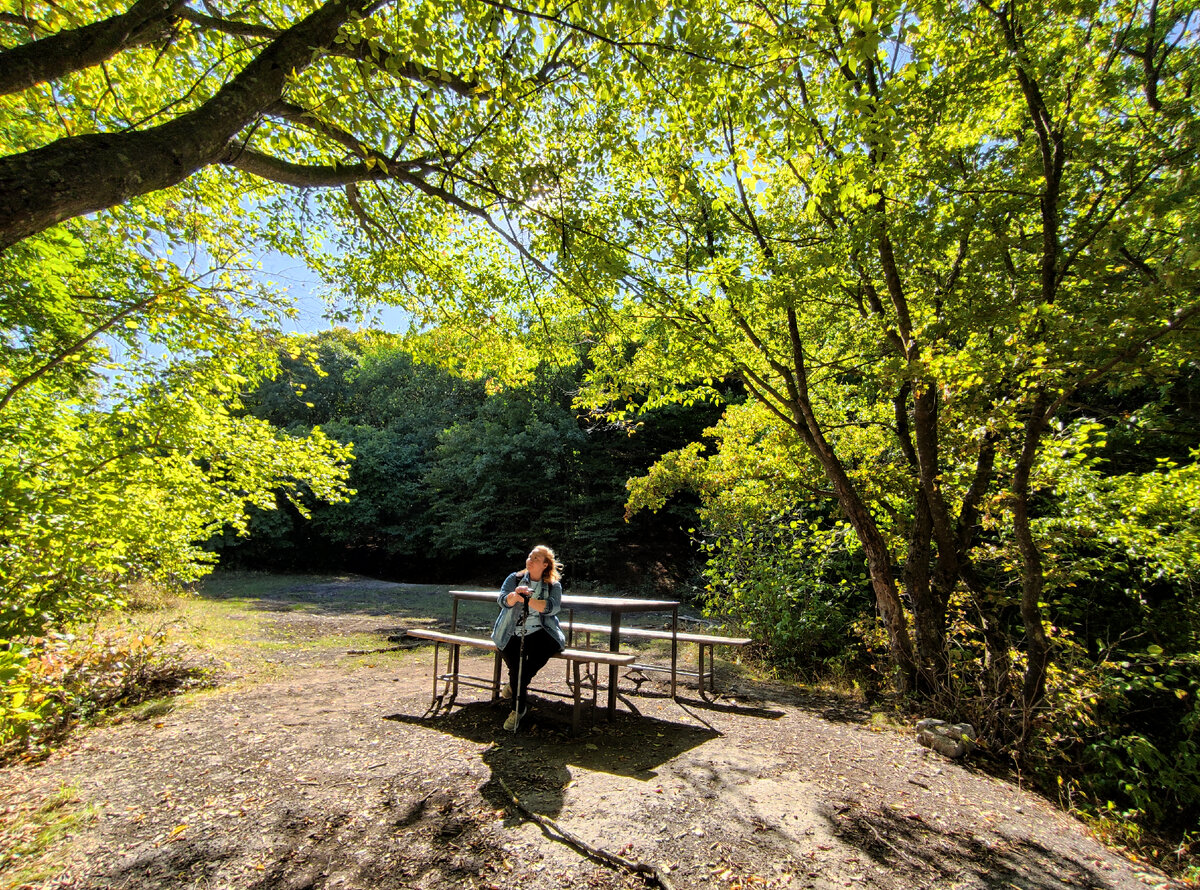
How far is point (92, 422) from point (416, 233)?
3.15 m

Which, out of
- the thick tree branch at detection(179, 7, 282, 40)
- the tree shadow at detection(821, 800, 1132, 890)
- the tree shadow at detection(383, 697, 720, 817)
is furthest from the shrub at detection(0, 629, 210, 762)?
the tree shadow at detection(821, 800, 1132, 890)

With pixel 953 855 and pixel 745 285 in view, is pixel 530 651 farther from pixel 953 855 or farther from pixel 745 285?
pixel 745 285

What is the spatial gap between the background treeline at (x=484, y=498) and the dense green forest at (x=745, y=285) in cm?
1161

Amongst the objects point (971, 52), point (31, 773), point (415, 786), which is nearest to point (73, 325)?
point (31, 773)

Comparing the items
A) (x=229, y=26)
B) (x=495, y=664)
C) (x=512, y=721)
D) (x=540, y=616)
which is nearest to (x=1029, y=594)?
(x=540, y=616)

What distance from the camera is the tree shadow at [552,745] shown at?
3.36 meters

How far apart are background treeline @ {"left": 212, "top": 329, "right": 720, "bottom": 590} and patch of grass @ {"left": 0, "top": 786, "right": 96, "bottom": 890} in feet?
49.8

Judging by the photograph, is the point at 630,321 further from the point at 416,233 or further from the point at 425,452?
the point at 425,452

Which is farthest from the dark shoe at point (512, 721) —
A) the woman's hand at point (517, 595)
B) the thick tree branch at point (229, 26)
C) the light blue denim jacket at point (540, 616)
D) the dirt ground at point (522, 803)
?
the thick tree branch at point (229, 26)

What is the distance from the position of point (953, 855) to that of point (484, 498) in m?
18.8

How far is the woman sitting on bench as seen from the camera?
446 centimetres

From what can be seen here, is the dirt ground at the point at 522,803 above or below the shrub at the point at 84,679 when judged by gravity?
below

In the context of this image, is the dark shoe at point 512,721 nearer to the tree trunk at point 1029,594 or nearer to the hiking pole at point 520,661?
the hiking pole at point 520,661

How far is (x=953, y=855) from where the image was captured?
3000 mm
